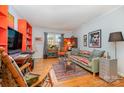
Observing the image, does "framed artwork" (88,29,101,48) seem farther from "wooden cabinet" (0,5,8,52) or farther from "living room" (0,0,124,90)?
"wooden cabinet" (0,5,8,52)

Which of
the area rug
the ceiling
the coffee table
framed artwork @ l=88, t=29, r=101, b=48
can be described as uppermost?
the ceiling

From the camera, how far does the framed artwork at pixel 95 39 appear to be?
5.09 m

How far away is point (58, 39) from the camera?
9117mm

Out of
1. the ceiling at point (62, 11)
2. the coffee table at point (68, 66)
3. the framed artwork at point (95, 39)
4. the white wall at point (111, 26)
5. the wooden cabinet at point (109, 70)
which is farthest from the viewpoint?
the framed artwork at point (95, 39)

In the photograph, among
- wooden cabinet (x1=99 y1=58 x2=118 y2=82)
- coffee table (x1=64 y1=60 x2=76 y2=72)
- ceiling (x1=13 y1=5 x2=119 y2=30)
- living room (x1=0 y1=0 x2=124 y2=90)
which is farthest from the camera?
coffee table (x1=64 y1=60 x2=76 y2=72)

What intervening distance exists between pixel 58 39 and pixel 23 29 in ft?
13.7

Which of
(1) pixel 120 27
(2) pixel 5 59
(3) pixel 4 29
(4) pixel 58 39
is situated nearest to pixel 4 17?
(3) pixel 4 29

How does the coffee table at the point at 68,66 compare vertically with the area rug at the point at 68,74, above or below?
above

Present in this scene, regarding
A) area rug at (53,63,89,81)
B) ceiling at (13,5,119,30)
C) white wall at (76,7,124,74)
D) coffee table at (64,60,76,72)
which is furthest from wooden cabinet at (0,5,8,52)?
white wall at (76,7,124,74)

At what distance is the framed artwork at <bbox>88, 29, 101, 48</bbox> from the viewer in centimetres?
509

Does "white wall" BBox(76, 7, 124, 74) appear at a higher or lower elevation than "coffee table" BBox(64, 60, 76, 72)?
higher

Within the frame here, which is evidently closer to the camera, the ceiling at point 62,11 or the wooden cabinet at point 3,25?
the wooden cabinet at point 3,25

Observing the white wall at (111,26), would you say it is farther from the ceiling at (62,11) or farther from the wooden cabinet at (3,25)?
the wooden cabinet at (3,25)

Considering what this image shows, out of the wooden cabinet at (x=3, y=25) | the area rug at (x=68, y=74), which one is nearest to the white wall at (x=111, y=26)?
the area rug at (x=68, y=74)
